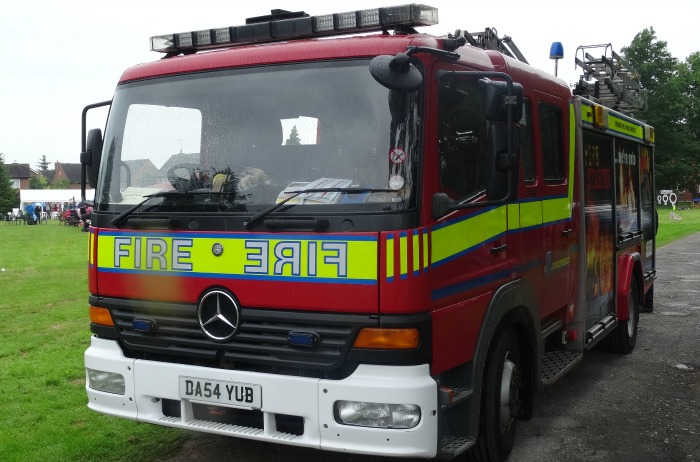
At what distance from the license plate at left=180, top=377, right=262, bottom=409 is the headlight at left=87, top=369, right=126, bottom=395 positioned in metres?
0.45

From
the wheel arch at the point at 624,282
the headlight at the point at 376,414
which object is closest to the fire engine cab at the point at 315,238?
the headlight at the point at 376,414

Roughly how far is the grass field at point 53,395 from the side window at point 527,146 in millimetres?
3024

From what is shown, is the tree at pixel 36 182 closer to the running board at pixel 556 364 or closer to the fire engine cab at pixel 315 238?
the fire engine cab at pixel 315 238

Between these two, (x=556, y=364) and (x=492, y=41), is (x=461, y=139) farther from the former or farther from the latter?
(x=556, y=364)

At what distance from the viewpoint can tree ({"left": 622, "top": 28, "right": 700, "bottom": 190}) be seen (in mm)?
66562

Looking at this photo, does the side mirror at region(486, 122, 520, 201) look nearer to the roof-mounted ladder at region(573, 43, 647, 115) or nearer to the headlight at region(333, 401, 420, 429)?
the headlight at region(333, 401, 420, 429)

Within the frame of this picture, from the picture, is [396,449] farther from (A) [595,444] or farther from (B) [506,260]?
(A) [595,444]

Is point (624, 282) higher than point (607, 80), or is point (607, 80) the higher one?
point (607, 80)

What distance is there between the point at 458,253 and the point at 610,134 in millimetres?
3735

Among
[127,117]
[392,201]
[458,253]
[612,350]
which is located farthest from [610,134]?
[127,117]

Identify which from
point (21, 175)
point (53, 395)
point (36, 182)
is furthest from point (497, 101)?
point (36, 182)

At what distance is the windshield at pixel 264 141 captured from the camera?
369 centimetres

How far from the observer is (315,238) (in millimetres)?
3688

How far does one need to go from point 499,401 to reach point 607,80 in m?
4.91
